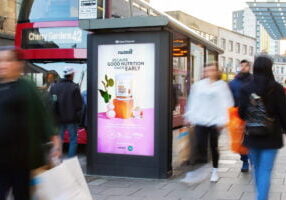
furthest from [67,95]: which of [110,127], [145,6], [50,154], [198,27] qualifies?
[198,27]

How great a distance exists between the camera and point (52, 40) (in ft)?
35.4

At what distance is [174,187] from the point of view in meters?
6.69

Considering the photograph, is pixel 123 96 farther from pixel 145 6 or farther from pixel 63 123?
pixel 145 6

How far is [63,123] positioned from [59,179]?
15.2 feet

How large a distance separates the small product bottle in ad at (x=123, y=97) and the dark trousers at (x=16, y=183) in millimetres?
3916

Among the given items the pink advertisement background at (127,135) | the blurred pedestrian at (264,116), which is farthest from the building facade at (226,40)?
the blurred pedestrian at (264,116)

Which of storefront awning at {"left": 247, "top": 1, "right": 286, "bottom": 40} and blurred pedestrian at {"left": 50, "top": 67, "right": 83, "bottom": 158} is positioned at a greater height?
storefront awning at {"left": 247, "top": 1, "right": 286, "bottom": 40}

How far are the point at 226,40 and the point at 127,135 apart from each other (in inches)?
2177

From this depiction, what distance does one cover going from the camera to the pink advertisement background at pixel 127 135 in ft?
24.1

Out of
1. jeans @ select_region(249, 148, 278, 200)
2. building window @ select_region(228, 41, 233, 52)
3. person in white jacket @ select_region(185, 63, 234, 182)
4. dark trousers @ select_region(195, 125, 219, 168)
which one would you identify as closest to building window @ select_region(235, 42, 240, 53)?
building window @ select_region(228, 41, 233, 52)

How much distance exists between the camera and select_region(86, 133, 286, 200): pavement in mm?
6125

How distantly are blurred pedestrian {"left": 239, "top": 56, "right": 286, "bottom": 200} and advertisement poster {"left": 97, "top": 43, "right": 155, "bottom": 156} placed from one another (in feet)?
8.58

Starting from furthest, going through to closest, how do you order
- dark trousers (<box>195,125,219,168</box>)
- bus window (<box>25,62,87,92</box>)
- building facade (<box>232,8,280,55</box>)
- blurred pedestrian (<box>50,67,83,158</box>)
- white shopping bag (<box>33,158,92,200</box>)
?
building facade (<box>232,8,280,55</box>), bus window (<box>25,62,87,92</box>), blurred pedestrian (<box>50,67,83,158</box>), dark trousers (<box>195,125,219,168</box>), white shopping bag (<box>33,158,92,200</box>)

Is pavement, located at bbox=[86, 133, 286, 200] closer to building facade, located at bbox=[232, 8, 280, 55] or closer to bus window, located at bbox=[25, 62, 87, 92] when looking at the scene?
bus window, located at bbox=[25, 62, 87, 92]
